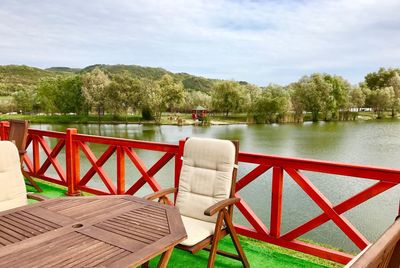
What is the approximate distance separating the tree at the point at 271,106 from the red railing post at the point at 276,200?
1472 inches

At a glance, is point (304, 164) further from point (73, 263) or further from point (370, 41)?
point (370, 41)

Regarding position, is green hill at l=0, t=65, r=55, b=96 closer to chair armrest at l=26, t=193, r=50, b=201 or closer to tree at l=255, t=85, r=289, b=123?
tree at l=255, t=85, r=289, b=123

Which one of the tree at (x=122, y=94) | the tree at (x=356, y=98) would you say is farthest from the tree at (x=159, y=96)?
the tree at (x=356, y=98)

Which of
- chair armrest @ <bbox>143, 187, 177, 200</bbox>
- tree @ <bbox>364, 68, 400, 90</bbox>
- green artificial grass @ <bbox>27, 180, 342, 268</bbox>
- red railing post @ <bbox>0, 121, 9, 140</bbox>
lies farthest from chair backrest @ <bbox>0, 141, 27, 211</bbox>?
tree @ <bbox>364, 68, 400, 90</bbox>

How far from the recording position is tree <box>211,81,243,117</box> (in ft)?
140

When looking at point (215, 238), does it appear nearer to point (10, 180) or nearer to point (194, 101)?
point (10, 180)

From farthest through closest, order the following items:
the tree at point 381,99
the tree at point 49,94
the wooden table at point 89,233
A: the tree at point 381,99 < the tree at point 49,94 < the wooden table at point 89,233

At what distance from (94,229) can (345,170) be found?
77.4 inches

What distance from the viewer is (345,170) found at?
2.48 metres

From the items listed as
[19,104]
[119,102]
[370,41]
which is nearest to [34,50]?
[119,102]

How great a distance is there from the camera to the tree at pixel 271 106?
39312 millimetres

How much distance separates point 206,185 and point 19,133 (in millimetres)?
3471

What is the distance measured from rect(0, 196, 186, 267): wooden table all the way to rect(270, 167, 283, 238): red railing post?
1.22 meters

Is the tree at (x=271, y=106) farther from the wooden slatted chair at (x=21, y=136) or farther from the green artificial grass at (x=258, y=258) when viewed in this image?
the green artificial grass at (x=258, y=258)
